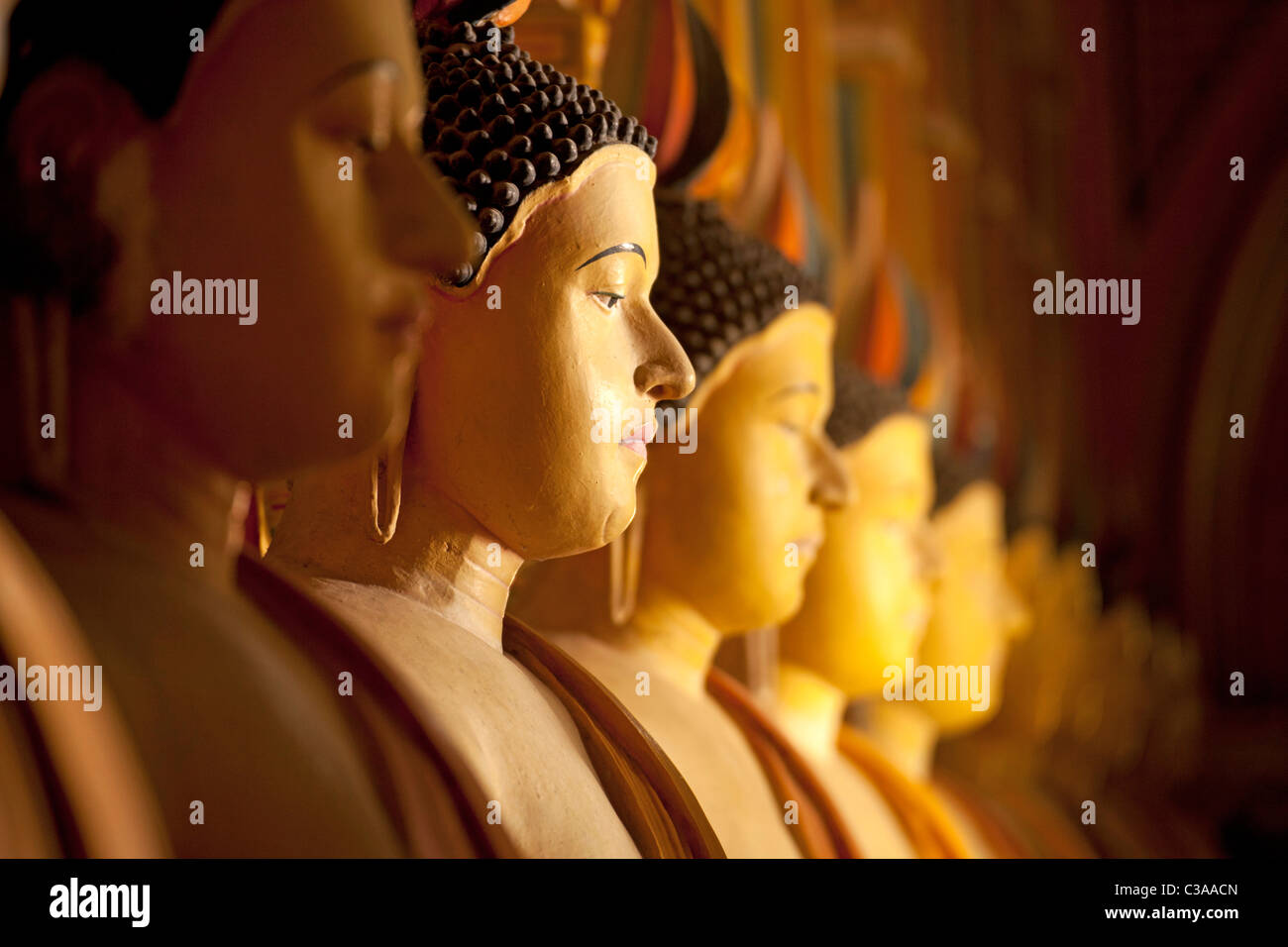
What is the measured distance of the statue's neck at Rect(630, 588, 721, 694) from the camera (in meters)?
2.06

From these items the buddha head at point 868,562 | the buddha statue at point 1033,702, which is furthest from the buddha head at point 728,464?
the buddha statue at point 1033,702

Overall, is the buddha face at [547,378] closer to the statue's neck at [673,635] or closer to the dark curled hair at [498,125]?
the dark curled hair at [498,125]

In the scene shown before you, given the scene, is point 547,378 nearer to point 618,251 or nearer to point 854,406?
point 618,251

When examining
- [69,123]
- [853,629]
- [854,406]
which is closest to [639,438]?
[69,123]

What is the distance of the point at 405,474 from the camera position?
155 cm

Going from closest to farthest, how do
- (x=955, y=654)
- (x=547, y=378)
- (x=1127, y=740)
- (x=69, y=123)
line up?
(x=69, y=123), (x=547, y=378), (x=955, y=654), (x=1127, y=740)

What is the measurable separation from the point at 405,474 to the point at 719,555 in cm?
60

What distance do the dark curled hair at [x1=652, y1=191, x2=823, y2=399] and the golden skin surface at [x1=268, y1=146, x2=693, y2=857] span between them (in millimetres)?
486

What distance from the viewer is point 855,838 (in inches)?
85.5

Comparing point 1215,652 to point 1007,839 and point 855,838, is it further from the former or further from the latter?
point 855,838

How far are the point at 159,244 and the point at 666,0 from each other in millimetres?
1142

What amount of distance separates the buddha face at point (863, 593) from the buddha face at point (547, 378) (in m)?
0.92

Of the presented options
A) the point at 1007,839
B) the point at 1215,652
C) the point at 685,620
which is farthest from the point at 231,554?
the point at 1215,652

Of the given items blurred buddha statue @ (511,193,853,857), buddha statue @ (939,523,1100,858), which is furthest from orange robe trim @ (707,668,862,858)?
buddha statue @ (939,523,1100,858)
